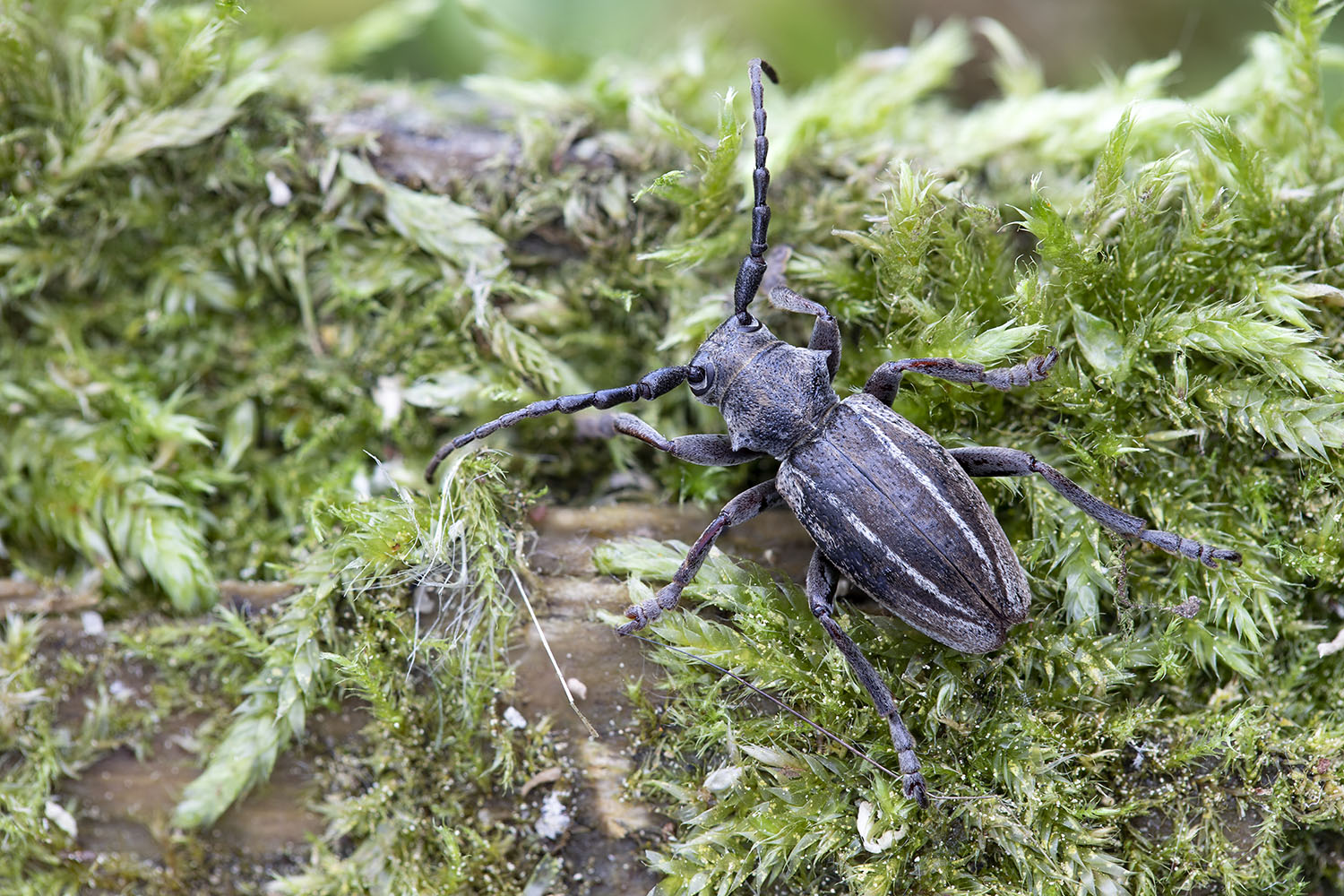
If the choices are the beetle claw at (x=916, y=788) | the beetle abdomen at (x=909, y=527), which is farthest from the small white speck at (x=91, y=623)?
the beetle claw at (x=916, y=788)

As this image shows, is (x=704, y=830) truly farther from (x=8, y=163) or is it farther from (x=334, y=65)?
(x=334, y=65)

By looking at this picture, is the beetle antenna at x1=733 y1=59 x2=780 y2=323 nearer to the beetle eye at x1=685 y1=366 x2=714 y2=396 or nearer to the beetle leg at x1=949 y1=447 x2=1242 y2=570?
the beetle eye at x1=685 y1=366 x2=714 y2=396

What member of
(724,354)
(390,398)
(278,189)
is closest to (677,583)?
(724,354)

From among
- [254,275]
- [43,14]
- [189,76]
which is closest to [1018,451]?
[254,275]

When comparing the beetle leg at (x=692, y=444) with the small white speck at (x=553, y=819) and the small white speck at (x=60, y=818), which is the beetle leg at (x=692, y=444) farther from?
the small white speck at (x=60, y=818)

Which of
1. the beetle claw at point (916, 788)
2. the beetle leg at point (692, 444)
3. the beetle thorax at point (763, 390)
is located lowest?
the beetle claw at point (916, 788)

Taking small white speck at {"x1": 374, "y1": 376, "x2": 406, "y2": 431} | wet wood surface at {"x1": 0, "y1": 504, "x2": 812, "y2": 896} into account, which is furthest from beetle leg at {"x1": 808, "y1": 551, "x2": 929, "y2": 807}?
small white speck at {"x1": 374, "y1": 376, "x2": 406, "y2": 431}
